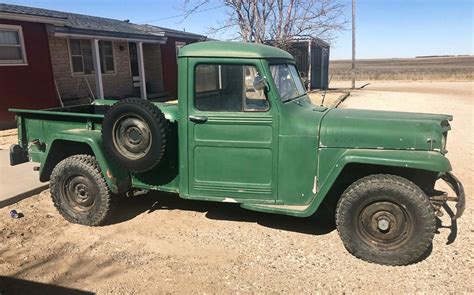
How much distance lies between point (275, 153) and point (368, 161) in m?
0.85

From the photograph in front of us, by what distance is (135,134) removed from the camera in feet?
12.9

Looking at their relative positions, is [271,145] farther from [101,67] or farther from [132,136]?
[101,67]

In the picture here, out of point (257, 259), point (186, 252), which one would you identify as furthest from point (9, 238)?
point (257, 259)

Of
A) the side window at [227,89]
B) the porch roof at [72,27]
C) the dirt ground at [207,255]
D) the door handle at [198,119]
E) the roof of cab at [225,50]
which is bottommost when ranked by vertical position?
the dirt ground at [207,255]

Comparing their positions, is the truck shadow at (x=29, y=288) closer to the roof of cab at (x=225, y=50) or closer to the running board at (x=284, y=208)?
the running board at (x=284, y=208)

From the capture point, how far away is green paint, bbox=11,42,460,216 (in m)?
3.50

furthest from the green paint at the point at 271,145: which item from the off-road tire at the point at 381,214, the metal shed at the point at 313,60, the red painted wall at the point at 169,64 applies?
the metal shed at the point at 313,60

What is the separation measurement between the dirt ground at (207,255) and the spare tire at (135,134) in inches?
33.5

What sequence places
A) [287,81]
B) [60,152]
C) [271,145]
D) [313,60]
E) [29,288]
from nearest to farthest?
[29,288] < [271,145] < [287,81] < [60,152] < [313,60]

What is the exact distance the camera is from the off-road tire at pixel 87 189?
434cm

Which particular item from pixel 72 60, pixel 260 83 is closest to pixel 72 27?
pixel 72 60

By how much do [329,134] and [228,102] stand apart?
1010 millimetres

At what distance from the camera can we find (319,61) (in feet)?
82.1

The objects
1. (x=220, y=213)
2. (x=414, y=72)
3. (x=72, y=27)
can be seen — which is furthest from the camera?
(x=414, y=72)
